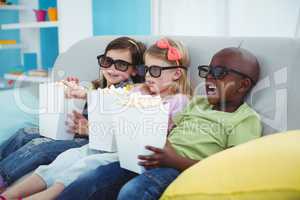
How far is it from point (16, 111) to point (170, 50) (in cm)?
75

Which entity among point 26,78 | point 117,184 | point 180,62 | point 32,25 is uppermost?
point 32,25

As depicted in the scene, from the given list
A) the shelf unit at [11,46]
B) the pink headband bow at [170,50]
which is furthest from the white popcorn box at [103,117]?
the shelf unit at [11,46]

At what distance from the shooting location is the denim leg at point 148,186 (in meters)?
1.01

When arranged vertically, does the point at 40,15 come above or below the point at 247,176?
above

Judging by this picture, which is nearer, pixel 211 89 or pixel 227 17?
pixel 211 89

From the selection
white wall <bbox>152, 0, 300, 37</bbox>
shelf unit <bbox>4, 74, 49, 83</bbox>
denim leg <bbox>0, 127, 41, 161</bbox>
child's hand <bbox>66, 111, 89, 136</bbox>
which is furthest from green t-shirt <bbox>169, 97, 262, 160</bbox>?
shelf unit <bbox>4, 74, 49, 83</bbox>

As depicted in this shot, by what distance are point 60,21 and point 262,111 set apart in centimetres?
198

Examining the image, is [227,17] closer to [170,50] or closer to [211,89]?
[170,50]

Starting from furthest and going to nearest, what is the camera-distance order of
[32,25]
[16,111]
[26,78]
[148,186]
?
[26,78]
[32,25]
[16,111]
[148,186]

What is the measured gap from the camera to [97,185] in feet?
3.73

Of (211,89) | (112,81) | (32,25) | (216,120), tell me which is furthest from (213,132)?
(32,25)

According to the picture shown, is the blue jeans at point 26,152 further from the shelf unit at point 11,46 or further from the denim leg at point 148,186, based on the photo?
the shelf unit at point 11,46

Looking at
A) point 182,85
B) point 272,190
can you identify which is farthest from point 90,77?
point 272,190

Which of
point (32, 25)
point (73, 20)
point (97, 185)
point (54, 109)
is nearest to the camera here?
point (97, 185)
